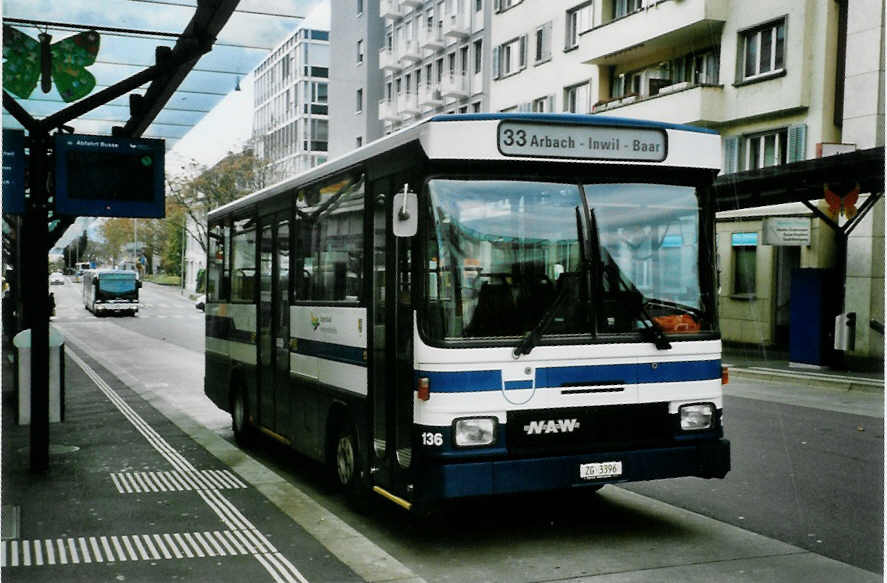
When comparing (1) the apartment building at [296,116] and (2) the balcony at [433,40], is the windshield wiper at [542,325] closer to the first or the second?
(2) the balcony at [433,40]

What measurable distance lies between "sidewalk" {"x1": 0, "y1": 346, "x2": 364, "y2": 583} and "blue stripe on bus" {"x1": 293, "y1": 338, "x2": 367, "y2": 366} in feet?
4.23

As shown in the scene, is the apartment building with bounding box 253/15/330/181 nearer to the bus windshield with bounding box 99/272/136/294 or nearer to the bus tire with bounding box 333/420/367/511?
the bus windshield with bounding box 99/272/136/294

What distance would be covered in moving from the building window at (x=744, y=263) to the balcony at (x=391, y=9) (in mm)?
27760

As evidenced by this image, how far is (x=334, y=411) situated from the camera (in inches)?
320

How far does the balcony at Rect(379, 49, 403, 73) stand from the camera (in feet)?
178

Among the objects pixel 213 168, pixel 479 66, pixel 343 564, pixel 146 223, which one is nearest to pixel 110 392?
pixel 343 564

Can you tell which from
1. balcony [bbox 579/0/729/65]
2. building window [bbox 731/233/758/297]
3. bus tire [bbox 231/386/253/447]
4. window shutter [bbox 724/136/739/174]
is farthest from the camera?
balcony [bbox 579/0/729/65]

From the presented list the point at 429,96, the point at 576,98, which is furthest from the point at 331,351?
the point at 429,96

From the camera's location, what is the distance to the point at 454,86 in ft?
159

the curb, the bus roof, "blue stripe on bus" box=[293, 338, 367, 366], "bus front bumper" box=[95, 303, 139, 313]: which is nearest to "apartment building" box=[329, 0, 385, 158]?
"bus front bumper" box=[95, 303, 139, 313]

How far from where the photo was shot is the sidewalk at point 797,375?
57.7 ft

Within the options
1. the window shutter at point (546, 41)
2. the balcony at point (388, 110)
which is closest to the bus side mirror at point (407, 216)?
the window shutter at point (546, 41)

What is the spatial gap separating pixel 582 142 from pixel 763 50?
80.1 feet

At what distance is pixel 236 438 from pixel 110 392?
6635 millimetres
